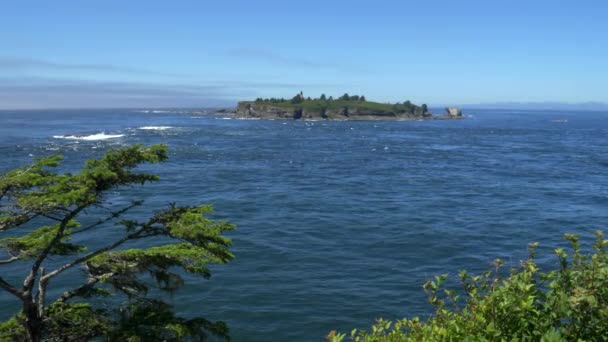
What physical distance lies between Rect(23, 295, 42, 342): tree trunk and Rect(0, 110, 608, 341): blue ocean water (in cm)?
900

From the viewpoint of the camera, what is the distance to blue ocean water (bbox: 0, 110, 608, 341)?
2255 cm

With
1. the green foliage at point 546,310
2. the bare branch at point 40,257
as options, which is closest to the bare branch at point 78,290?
the bare branch at point 40,257

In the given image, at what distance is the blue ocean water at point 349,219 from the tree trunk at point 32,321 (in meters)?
9.00

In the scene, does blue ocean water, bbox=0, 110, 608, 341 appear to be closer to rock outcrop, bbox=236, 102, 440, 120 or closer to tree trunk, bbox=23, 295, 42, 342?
tree trunk, bbox=23, 295, 42, 342

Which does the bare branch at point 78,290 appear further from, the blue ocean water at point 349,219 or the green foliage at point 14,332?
the blue ocean water at point 349,219

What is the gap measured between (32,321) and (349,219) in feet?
87.6

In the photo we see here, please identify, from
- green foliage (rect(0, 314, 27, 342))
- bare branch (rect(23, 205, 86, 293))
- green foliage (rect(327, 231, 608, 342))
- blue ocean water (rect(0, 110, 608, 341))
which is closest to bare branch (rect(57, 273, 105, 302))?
bare branch (rect(23, 205, 86, 293))

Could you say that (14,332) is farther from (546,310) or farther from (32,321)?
(546,310)

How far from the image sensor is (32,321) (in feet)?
37.7

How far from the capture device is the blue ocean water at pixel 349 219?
2255cm

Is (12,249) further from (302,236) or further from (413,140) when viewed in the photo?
(413,140)

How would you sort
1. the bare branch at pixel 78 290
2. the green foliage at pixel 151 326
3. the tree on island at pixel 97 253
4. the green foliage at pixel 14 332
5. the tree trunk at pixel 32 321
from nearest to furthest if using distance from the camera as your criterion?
the tree on island at pixel 97 253
the tree trunk at pixel 32 321
the green foliage at pixel 151 326
the green foliage at pixel 14 332
the bare branch at pixel 78 290

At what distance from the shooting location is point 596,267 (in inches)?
259

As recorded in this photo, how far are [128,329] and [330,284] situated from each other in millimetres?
14116
